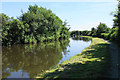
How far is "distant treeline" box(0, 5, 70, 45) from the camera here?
103 feet

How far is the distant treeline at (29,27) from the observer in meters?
31.5

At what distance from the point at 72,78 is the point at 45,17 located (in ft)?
135

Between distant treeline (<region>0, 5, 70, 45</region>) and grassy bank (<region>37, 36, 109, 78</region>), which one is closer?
grassy bank (<region>37, 36, 109, 78</region>)

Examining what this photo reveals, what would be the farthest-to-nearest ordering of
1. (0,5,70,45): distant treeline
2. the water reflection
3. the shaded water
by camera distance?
1. (0,5,70,45): distant treeline
2. the shaded water
3. the water reflection

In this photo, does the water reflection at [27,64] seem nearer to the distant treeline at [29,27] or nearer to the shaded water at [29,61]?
the shaded water at [29,61]

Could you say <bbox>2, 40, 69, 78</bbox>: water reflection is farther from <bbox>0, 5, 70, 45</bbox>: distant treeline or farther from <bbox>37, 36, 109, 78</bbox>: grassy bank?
<bbox>0, 5, 70, 45</bbox>: distant treeline

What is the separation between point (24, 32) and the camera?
115 ft

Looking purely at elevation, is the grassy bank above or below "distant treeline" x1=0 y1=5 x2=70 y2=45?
below

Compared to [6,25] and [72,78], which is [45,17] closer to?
[6,25]

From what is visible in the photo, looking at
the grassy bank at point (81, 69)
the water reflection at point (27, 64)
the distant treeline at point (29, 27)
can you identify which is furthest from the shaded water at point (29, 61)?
the distant treeline at point (29, 27)

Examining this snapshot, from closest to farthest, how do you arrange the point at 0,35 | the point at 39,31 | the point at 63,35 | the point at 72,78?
the point at 72,78 < the point at 0,35 < the point at 39,31 < the point at 63,35

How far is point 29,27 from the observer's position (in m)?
38.8

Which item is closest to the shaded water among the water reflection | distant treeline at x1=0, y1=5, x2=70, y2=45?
the water reflection

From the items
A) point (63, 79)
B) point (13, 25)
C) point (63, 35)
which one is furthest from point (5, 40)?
point (63, 35)
